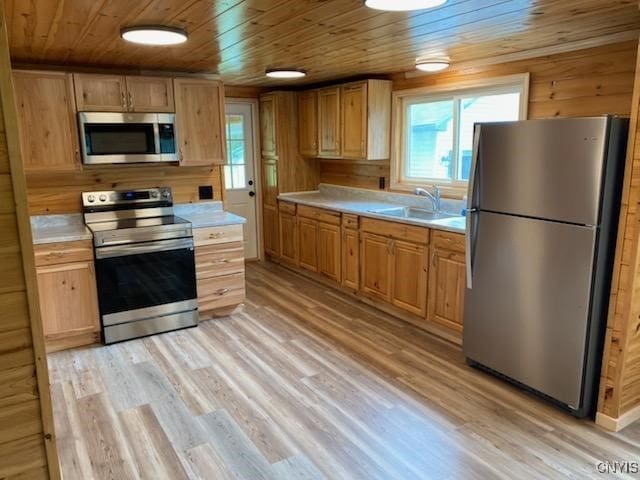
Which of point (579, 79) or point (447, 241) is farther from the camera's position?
point (447, 241)

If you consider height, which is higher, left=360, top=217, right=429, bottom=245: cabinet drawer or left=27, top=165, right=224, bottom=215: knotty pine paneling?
left=27, top=165, right=224, bottom=215: knotty pine paneling

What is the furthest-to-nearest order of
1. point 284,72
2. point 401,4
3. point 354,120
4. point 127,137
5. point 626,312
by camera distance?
point 354,120 → point 284,72 → point 127,137 → point 626,312 → point 401,4

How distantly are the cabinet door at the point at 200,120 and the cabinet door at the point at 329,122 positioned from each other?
1.33 metres

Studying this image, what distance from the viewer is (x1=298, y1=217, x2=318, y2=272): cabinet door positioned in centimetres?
514

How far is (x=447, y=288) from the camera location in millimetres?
3566

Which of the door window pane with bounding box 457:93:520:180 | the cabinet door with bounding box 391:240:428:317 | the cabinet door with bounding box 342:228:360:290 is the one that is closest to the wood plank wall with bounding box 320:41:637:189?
the door window pane with bounding box 457:93:520:180

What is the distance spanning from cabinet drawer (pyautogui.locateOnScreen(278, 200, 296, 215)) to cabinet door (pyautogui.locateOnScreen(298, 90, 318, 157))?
0.64 m

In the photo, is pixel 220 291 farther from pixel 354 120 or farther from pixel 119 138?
pixel 354 120

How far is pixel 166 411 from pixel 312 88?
4022 mm

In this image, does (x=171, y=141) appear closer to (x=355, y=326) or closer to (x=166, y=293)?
(x=166, y=293)

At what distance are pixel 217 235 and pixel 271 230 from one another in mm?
1961

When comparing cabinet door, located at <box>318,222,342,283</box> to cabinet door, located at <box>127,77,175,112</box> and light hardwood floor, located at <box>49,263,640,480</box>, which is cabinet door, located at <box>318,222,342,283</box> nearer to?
light hardwood floor, located at <box>49,263,640,480</box>

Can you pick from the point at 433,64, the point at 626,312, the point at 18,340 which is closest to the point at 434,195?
the point at 433,64

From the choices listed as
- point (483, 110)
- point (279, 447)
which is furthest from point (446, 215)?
point (279, 447)
